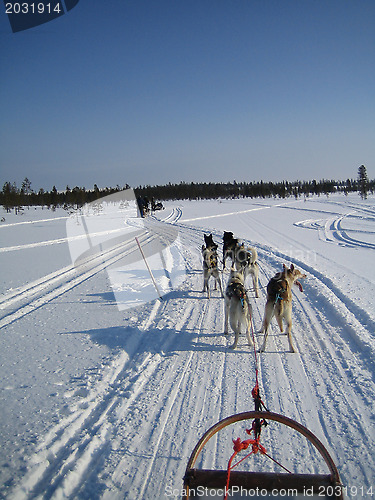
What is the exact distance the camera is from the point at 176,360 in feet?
16.5

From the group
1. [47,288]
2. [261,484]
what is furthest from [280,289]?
[47,288]

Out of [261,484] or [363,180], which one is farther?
[363,180]

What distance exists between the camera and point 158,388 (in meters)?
4.26

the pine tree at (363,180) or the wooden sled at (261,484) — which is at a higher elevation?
the pine tree at (363,180)

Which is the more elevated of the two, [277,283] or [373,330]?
[277,283]

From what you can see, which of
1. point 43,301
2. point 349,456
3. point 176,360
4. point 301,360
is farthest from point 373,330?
point 43,301

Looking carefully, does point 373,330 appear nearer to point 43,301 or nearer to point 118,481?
point 118,481

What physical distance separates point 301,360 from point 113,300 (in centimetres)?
511

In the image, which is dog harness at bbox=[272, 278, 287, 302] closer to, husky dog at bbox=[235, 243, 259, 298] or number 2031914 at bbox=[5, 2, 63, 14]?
husky dog at bbox=[235, 243, 259, 298]

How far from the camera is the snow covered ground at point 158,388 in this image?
294cm

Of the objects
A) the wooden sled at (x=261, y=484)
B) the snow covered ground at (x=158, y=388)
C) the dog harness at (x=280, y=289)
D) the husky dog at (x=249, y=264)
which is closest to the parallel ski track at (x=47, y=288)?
the snow covered ground at (x=158, y=388)

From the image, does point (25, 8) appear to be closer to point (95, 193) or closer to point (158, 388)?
point (158, 388)

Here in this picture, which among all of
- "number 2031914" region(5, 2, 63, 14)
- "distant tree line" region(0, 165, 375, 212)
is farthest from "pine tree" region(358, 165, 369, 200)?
"number 2031914" region(5, 2, 63, 14)

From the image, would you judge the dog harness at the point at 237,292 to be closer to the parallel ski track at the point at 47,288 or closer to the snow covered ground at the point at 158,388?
the snow covered ground at the point at 158,388
